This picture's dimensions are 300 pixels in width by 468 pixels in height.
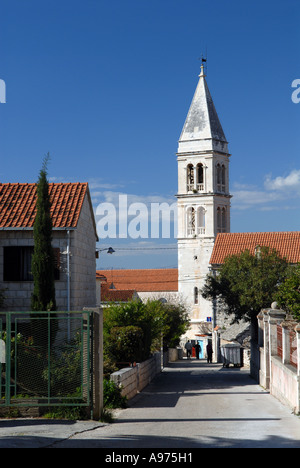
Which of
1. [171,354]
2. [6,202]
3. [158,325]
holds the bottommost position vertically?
[171,354]

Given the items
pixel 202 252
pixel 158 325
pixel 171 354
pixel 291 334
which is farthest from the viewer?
pixel 202 252

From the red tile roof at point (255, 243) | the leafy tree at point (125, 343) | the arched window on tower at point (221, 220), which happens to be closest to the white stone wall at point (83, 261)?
the leafy tree at point (125, 343)

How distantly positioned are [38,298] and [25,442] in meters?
10.5

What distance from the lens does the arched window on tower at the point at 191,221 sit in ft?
285

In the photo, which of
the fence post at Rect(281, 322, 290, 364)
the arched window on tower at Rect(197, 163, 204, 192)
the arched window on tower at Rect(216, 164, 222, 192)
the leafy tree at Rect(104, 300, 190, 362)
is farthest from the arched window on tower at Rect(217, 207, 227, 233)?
the fence post at Rect(281, 322, 290, 364)

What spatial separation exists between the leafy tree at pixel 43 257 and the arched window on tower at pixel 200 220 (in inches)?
2520

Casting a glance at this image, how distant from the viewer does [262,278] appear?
42594mm

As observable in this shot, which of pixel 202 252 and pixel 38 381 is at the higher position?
pixel 202 252

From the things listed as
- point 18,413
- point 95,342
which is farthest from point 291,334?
point 18,413

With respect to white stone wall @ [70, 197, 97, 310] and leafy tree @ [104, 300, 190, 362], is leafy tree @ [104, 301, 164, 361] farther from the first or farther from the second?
white stone wall @ [70, 197, 97, 310]

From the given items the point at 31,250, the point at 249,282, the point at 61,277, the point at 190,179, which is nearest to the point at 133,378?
the point at 61,277

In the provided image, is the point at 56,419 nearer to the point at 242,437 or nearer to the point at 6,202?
the point at 242,437
